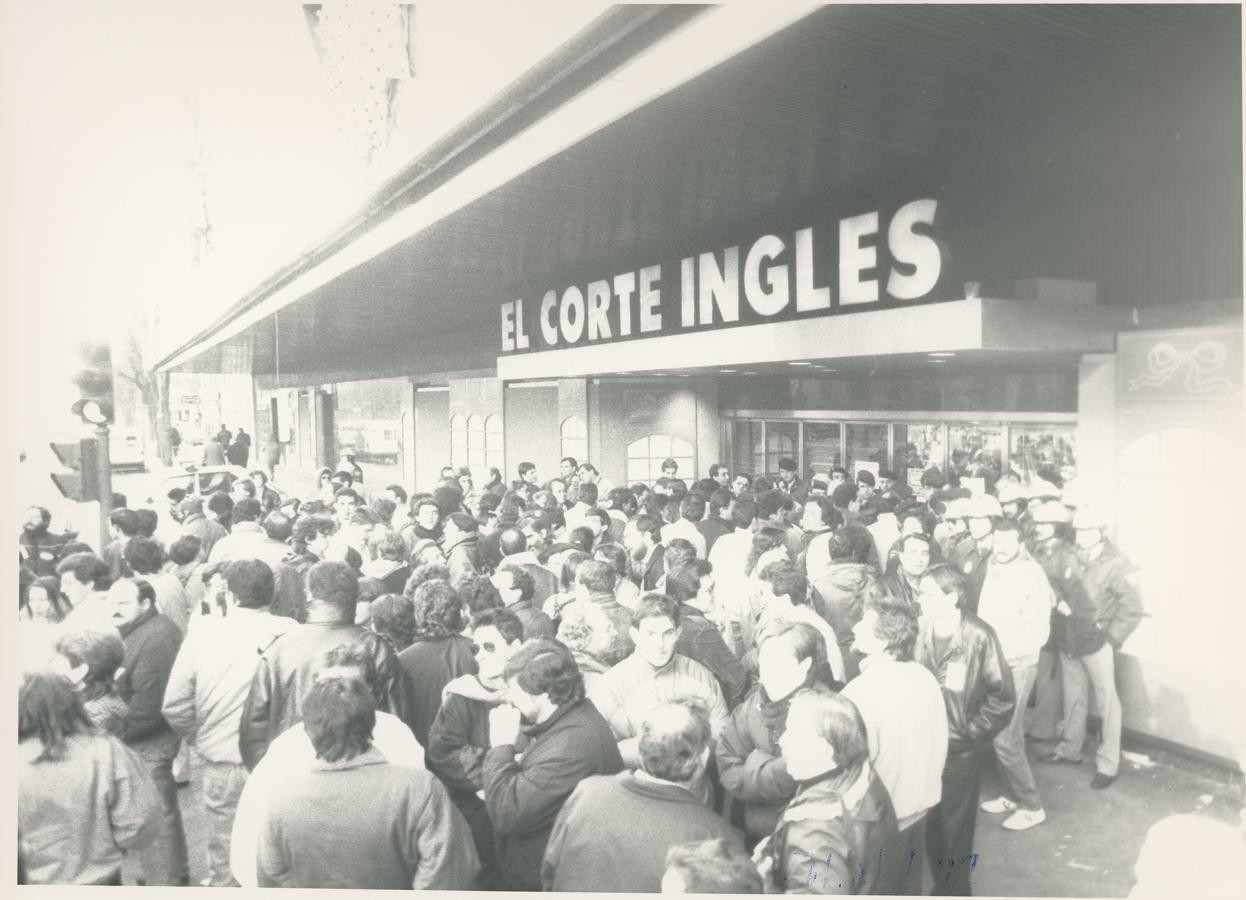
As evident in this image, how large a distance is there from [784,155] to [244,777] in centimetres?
293

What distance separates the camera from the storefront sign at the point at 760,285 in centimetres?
347

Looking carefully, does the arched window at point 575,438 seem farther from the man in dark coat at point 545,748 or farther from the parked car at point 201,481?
the man in dark coat at point 545,748

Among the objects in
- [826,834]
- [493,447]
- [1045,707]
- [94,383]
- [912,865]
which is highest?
[94,383]

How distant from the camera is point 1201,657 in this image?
2.91 m

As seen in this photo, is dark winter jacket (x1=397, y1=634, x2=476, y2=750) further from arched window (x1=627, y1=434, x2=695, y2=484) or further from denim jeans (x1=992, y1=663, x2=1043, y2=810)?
arched window (x1=627, y1=434, x2=695, y2=484)

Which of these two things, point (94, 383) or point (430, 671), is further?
point (94, 383)

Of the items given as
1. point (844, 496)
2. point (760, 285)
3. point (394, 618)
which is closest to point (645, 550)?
point (844, 496)

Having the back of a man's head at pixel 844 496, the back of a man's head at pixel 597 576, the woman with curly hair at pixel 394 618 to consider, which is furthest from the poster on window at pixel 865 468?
the woman with curly hair at pixel 394 618

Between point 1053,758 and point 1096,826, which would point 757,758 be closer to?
point 1096,826

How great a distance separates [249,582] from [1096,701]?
315cm

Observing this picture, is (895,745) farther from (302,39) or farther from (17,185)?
(17,185)

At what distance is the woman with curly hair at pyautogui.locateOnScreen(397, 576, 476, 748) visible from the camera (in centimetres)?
268

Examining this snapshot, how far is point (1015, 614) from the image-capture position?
10.6 feet

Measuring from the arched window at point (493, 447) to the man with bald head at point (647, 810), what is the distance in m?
5.23
